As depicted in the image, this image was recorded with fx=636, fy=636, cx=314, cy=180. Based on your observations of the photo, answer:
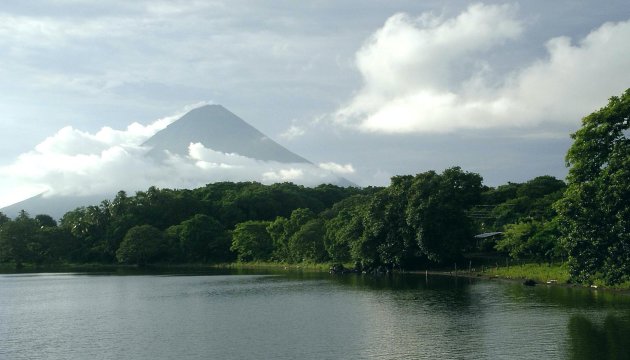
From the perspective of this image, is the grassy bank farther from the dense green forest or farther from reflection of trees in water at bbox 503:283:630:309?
reflection of trees in water at bbox 503:283:630:309

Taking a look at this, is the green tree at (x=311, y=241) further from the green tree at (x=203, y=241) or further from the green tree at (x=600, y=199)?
the green tree at (x=600, y=199)

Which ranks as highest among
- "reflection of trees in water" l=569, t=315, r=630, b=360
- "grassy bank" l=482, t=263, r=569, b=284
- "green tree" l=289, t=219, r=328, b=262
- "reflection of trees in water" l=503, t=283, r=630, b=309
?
"green tree" l=289, t=219, r=328, b=262

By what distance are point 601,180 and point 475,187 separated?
35502 millimetres

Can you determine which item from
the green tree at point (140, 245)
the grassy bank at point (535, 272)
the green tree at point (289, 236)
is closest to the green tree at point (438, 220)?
the grassy bank at point (535, 272)

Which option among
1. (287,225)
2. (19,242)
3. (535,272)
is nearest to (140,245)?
(19,242)

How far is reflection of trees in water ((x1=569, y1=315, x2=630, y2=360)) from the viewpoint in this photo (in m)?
22.3

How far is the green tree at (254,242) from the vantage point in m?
91.1

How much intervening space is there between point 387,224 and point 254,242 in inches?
1179

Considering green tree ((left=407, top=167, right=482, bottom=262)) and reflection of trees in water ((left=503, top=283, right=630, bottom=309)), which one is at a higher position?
green tree ((left=407, top=167, right=482, bottom=262))

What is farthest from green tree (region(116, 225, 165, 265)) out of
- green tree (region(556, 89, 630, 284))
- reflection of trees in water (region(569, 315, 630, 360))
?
reflection of trees in water (region(569, 315, 630, 360))

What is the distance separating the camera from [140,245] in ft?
311

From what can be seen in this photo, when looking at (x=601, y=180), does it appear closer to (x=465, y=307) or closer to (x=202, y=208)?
(x=465, y=307)

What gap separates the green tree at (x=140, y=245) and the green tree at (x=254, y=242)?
12245mm

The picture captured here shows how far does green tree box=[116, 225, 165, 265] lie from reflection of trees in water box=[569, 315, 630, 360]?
74.8 meters
